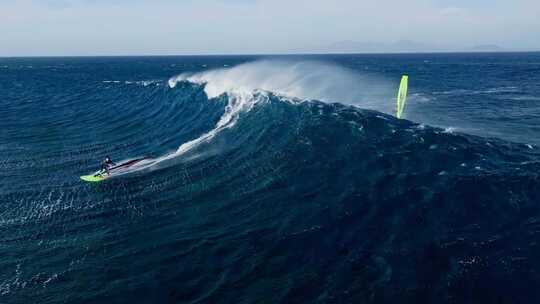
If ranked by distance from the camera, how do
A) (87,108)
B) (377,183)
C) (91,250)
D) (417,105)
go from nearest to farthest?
(91,250), (377,183), (417,105), (87,108)

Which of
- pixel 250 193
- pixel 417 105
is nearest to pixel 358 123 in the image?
pixel 250 193

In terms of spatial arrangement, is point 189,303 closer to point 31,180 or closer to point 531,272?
point 531,272

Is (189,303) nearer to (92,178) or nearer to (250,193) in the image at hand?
(250,193)

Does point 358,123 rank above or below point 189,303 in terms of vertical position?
above

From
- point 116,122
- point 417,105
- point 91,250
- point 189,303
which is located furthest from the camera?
point 417,105

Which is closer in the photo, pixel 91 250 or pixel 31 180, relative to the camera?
pixel 91 250

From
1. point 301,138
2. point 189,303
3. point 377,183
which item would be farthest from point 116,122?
point 189,303
